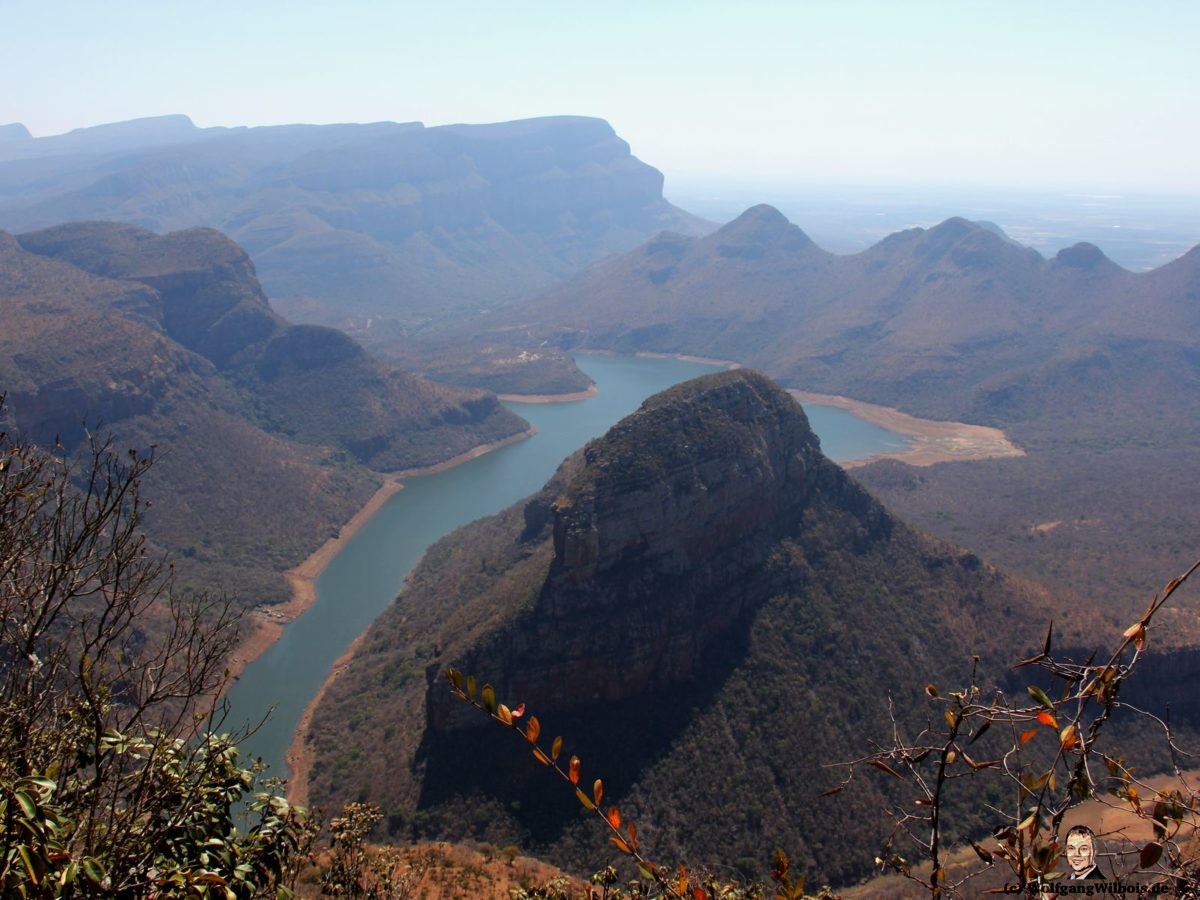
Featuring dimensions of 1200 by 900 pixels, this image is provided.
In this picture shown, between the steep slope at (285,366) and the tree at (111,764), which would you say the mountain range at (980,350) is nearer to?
the steep slope at (285,366)

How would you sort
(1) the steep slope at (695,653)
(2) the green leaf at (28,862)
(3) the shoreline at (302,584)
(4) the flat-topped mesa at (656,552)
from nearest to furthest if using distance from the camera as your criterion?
(2) the green leaf at (28,862) → (1) the steep slope at (695,653) → (4) the flat-topped mesa at (656,552) → (3) the shoreline at (302,584)

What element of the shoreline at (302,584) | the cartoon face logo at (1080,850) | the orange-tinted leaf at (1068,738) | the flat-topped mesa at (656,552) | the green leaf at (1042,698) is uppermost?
the green leaf at (1042,698)

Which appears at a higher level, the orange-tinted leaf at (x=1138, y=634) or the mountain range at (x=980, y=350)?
the orange-tinted leaf at (x=1138, y=634)

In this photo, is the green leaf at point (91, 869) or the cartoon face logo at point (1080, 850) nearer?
the cartoon face logo at point (1080, 850)

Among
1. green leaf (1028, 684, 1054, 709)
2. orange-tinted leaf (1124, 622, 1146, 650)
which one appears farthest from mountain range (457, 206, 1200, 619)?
green leaf (1028, 684, 1054, 709)

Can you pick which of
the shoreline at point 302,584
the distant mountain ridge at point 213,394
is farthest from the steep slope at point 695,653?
the distant mountain ridge at point 213,394

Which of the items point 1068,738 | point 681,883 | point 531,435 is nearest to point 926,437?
point 531,435

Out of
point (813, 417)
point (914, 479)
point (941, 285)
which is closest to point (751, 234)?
point (941, 285)

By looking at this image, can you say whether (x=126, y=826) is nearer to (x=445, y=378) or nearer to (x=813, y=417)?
(x=813, y=417)
